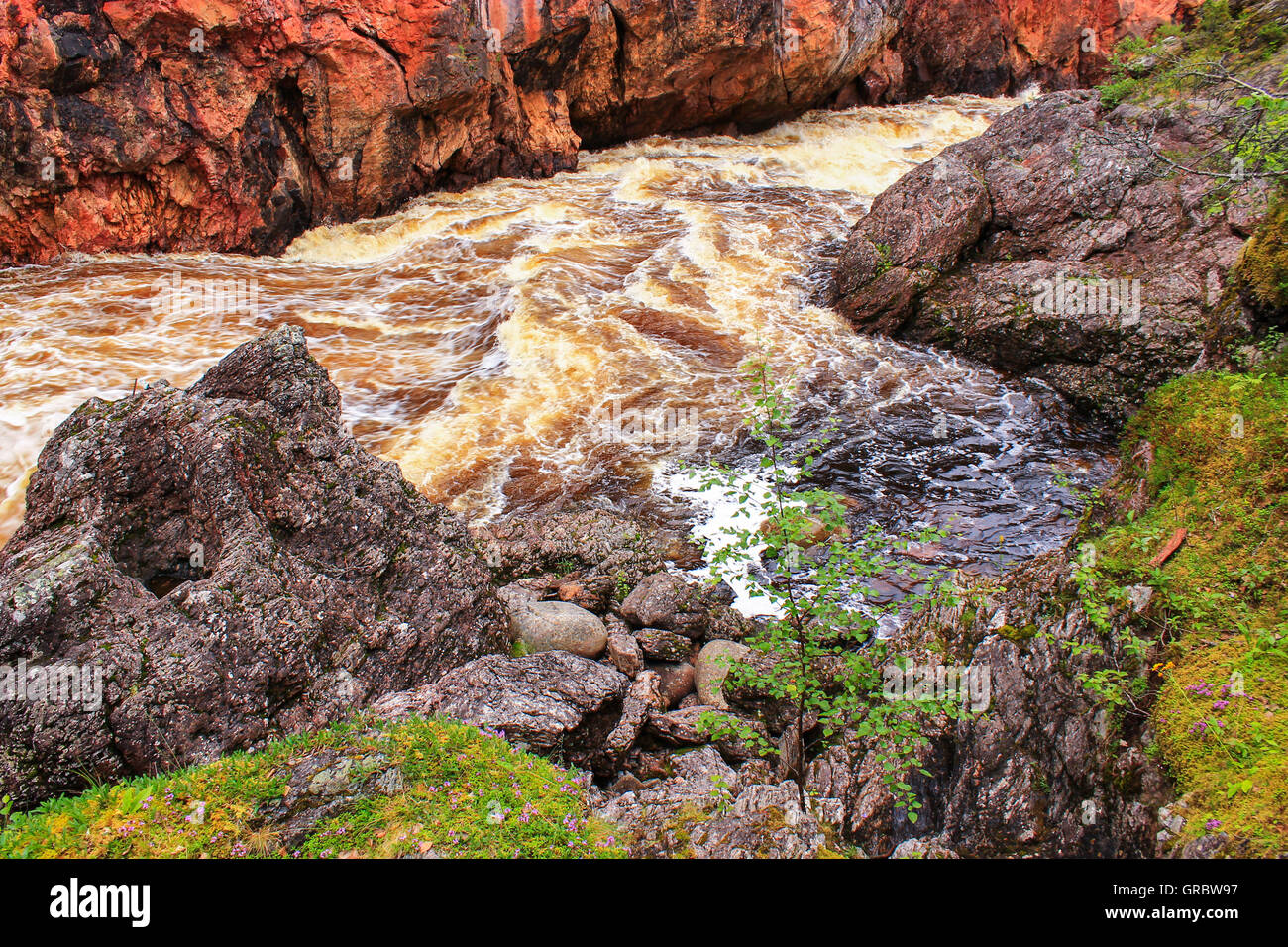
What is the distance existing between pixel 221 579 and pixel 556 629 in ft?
10.2

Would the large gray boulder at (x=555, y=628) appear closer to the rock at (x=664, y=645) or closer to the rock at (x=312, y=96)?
the rock at (x=664, y=645)

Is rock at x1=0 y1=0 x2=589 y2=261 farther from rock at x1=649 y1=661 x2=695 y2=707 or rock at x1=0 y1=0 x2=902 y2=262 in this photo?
rock at x1=649 y1=661 x2=695 y2=707

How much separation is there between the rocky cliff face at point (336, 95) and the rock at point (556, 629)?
576 inches

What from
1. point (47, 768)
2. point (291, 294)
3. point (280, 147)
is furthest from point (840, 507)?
point (280, 147)

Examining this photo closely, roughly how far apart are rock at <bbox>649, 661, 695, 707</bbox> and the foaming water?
3750 mm

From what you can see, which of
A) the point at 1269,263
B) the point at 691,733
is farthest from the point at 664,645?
the point at 1269,263

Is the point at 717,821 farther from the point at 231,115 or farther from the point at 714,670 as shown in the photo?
the point at 231,115

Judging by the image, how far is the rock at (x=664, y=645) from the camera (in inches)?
306

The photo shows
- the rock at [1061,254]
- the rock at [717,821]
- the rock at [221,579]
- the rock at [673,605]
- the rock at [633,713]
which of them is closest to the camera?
the rock at [717,821]

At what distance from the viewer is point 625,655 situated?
7551 millimetres

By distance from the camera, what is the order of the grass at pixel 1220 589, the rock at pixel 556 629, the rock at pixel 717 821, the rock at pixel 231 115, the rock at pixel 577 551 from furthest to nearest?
the rock at pixel 231 115 < the rock at pixel 577 551 < the rock at pixel 556 629 < the rock at pixel 717 821 < the grass at pixel 1220 589

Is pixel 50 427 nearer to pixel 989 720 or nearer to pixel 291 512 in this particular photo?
pixel 291 512

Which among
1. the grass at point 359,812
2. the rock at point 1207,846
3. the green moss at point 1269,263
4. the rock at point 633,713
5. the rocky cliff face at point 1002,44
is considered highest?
the rocky cliff face at point 1002,44

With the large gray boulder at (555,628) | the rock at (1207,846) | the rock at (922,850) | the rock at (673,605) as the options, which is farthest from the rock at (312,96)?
the rock at (1207,846)
